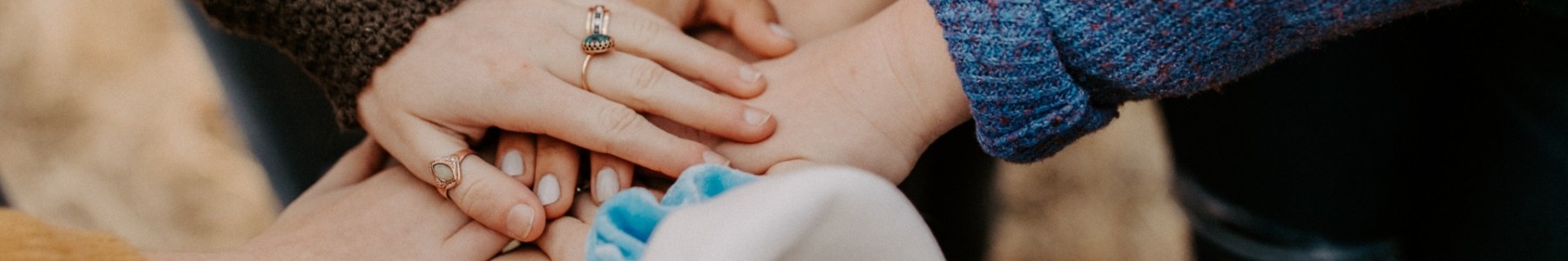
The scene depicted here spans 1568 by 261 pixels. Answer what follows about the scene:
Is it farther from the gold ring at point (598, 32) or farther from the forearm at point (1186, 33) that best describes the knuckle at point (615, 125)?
the forearm at point (1186, 33)

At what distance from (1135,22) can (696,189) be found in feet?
0.72

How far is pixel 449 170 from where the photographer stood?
63 centimetres

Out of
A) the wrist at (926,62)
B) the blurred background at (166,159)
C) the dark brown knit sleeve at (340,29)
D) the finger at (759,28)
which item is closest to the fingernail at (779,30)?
the finger at (759,28)

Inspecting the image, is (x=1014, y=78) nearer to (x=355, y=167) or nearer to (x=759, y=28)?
(x=759, y=28)

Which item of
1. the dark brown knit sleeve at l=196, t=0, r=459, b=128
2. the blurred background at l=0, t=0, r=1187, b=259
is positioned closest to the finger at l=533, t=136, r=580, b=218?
the dark brown knit sleeve at l=196, t=0, r=459, b=128

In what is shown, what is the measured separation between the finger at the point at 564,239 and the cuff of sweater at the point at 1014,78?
0.77 feet

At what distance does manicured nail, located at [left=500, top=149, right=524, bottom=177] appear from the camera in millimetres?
648

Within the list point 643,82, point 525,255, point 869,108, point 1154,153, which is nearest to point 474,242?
point 525,255

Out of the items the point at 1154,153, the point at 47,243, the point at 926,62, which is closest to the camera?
the point at 47,243

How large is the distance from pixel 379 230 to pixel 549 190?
0.35 feet

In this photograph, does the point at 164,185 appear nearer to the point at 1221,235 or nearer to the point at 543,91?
the point at 543,91

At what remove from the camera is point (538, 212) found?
61cm

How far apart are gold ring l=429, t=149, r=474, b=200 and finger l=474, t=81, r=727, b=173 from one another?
3 cm

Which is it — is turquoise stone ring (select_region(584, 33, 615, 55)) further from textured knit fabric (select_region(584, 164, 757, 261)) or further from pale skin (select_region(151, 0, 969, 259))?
textured knit fabric (select_region(584, 164, 757, 261))
